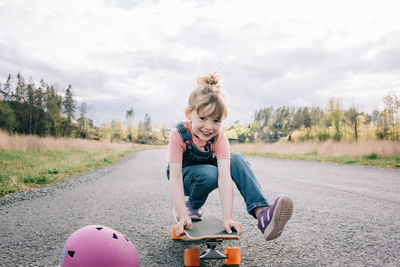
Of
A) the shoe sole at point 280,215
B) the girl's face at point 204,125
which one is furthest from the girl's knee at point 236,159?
the shoe sole at point 280,215

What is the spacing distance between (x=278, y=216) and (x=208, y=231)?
1.68ft

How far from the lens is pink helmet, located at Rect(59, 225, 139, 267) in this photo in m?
1.66

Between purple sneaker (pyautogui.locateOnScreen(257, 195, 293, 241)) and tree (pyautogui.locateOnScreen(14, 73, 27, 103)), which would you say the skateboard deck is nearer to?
purple sneaker (pyautogui.locateOnScreen(257, 195, 293, 241))

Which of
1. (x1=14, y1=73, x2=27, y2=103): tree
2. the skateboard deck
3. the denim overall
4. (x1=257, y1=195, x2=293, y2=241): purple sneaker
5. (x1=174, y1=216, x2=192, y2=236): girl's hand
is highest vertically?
(x1=14, y1=73, x2=27, y2=103): tree

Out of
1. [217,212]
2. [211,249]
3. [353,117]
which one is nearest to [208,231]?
[211,249]

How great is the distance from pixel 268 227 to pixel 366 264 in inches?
27.3

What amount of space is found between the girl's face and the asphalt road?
911 mm

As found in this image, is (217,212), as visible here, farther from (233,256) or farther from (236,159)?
(233,256)

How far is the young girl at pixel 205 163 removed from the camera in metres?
2.26

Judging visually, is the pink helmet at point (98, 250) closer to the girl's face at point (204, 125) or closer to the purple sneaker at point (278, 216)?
the purple sneaker at point (278, 216)

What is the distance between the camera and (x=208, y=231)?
6.95ft

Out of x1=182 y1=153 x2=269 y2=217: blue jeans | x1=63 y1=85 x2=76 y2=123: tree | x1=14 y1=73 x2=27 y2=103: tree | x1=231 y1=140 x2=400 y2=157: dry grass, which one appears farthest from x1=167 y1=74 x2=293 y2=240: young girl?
x1=63 y1=85 x2=76 y2=123: tree

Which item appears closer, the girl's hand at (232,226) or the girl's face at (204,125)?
the girl's hand at (232,226)

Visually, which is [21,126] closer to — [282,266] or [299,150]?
[299,150]
